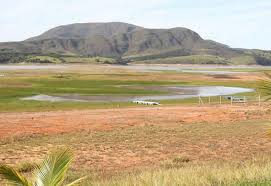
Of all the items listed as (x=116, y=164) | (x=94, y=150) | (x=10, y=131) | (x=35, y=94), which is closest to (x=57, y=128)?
(x=10, y=131)

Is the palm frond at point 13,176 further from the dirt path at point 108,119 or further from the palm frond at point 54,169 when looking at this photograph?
the dirt path at point 108,119

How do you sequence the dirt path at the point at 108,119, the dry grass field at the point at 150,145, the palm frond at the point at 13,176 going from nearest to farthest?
the palm frond at the point at 13,176 → the dry grass field at the point at 150,145 → the dirt path at the point at 108,119

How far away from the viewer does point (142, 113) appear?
36.7 m

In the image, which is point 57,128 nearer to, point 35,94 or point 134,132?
point 134,132

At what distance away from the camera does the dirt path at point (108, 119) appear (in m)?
27.8

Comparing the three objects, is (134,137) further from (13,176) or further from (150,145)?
(13,176)

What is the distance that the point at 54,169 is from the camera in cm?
604

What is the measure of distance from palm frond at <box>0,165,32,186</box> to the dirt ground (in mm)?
10608

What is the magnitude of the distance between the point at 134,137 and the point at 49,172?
18.0 metres

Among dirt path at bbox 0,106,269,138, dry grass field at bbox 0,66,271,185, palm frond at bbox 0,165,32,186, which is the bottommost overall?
dirt path at bbox 0,106,269,138

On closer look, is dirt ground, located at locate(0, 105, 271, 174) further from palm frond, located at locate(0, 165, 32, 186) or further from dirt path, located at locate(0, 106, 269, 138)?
palm frond, located at locate(0, 165, 32, 186)

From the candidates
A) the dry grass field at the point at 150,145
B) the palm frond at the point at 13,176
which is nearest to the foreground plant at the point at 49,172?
the palm frond at the point at 13,176

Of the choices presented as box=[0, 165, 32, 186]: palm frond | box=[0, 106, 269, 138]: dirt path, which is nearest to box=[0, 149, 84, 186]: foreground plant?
box=[0, 165, 32, 186]: palm frond

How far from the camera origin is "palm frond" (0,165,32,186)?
5.97 metres
